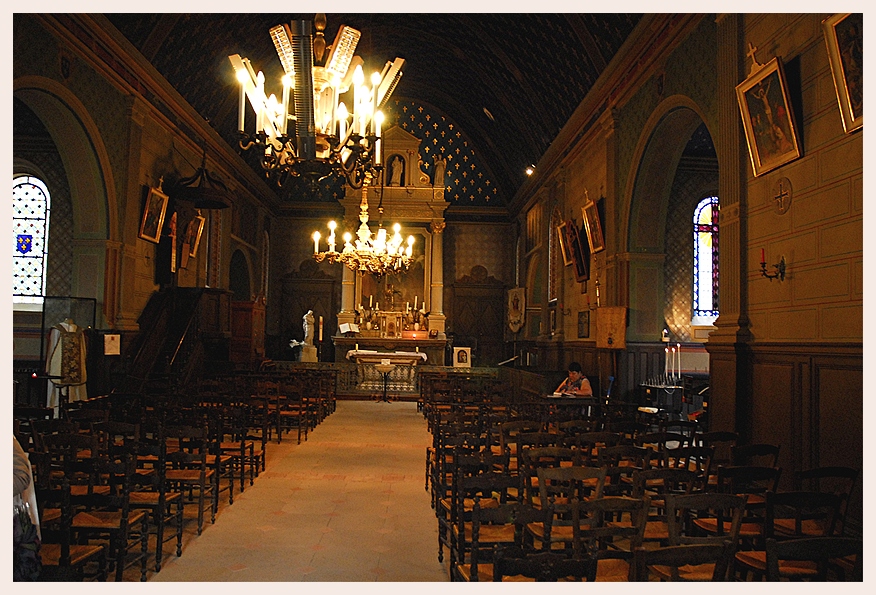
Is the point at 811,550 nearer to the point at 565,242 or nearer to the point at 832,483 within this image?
the point at 832,483

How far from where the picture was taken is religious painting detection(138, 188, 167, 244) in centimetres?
1312

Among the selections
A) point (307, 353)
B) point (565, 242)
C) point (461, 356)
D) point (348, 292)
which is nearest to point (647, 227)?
point (565, 242)

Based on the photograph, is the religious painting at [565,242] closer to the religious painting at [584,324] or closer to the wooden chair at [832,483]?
the religious painting at [584,324]

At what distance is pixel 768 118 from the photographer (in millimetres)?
7035

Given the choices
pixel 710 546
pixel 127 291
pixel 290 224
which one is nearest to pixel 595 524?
pixel 710 546

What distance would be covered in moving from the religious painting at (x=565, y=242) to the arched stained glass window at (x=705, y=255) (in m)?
2.92

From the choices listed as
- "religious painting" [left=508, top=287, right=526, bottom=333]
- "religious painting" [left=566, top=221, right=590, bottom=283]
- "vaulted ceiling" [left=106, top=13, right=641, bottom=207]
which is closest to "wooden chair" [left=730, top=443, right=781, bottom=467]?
"vaulted ceiling" [left=106, top=13, right=641, bottom=207]

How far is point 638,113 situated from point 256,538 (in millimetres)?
8875

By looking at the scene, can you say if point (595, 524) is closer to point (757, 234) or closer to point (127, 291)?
point (757, 234)

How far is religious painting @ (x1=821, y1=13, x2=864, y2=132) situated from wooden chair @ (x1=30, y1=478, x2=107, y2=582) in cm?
607

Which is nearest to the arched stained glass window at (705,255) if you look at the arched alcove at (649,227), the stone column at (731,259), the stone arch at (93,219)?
the arched alcove at (649,227)

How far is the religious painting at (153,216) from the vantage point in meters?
13.1

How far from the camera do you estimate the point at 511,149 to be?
2039 cm

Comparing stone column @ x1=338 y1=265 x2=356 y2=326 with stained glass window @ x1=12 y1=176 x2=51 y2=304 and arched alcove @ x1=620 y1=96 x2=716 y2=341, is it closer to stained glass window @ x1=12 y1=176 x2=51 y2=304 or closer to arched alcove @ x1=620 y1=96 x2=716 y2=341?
stained glass window @ x1=12 y1=176 x2=51 y2=304
